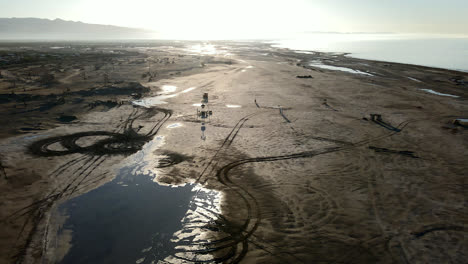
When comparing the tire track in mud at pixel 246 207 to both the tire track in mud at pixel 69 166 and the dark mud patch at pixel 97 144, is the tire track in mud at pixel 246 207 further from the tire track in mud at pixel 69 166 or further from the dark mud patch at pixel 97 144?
the dark mud patch at pixel 97 144

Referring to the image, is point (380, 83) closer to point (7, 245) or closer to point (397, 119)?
point (397, 119)

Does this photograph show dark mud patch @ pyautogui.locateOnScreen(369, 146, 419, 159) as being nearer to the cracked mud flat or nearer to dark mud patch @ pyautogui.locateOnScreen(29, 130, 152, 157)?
the cracked mud flat

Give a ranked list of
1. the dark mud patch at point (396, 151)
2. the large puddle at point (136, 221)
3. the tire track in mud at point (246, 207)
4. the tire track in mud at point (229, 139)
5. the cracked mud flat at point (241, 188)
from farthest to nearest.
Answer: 1. the dark mud patch at point (396, 151)
2. the tire track in mud at point (229, 139)
3. the cracked mud flat at point (241, 188)
4. the tire track in mud at point (246, 207)
5. the large puddle at point (136, 221)

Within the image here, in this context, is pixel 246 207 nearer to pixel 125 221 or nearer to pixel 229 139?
pixel 125 221

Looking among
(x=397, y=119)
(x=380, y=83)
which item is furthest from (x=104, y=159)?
(x=380, y=83)

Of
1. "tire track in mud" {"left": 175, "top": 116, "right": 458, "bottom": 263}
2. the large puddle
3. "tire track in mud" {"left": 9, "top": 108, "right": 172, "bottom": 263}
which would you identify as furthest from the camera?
"tire track in mud" {"left": 9, "top": 108, "right": 172, "bottom": 263}

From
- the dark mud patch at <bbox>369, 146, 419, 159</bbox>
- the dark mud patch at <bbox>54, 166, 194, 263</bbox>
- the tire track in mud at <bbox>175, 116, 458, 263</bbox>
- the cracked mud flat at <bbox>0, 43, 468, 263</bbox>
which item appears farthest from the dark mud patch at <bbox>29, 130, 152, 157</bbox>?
the dark mud patch at <bbox>369, 146, 419, 159</bbox>

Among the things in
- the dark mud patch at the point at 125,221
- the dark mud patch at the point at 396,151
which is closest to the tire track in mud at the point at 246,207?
the dark mud patch at the point at 396,151
